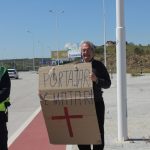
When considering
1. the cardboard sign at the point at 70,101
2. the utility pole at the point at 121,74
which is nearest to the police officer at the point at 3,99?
the cardboard sign at the point at 70,101

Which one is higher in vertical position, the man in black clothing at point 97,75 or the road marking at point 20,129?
the man in black clothing at point 97,75

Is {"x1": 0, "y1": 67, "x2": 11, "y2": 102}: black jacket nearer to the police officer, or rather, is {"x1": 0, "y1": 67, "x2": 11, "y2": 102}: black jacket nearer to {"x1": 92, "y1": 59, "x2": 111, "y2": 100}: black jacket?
the police officer

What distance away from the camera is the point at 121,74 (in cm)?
1123

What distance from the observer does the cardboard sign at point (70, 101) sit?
23.3 ft

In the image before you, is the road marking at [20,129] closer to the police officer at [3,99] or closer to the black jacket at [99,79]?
the police officer at [3,99]

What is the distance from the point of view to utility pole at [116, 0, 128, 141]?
439 inches

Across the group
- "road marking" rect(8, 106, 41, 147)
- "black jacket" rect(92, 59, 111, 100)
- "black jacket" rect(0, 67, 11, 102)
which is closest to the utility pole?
"road marking" rect(8, 106, 41, 147)

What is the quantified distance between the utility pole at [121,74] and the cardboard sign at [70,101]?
393cm

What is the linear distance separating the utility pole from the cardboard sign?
3.93m

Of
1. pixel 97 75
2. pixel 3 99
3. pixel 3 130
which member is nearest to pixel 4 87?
pixel 3 99

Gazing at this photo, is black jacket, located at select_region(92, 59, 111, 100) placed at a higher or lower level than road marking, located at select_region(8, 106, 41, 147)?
higher

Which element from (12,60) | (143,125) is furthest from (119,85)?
(12,60)

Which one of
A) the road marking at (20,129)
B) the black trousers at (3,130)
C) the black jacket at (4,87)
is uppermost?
the black jacket at (4,87)

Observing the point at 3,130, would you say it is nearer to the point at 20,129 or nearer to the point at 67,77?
the point at 67,77
